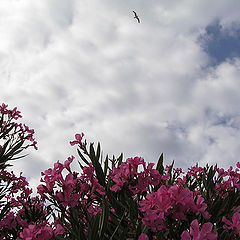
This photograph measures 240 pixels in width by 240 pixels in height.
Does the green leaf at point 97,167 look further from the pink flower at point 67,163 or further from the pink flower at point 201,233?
the pink flower at point 201,233

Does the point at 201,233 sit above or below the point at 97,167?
below

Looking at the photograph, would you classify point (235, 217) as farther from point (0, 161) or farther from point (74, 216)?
point (0, 161)

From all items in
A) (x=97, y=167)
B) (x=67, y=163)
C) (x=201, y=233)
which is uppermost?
(x=97, y=167)

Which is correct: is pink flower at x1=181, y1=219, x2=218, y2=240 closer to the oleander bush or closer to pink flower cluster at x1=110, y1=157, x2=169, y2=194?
the oleander bush

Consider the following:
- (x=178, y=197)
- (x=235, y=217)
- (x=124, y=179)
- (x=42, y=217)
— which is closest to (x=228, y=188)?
(x=235, y=217)

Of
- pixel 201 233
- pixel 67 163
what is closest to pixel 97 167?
pixel 67 163

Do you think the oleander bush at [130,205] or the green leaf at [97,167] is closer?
the oleander bush at [130,205]

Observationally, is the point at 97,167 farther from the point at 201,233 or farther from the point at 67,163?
the point at 201,233

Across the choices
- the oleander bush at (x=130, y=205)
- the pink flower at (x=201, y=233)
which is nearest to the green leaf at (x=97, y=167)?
the oleander bush at (x=130, y=205)

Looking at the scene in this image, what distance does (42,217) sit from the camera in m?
3.51

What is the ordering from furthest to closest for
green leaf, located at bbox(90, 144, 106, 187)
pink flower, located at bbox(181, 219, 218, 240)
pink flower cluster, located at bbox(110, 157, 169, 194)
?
1. green leaf, located at bbox(90, 144, 106, 187)
2. pink flower cluster, located at bbox(110, 157, 169, 194)
3. pink flower, located at bbox(181, 219, 218, 240)

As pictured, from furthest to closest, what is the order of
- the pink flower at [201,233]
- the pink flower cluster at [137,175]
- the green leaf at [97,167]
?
the green leaf at [97,167] → the pink flower cluster at [137,175] → the pink flower at [201,233]

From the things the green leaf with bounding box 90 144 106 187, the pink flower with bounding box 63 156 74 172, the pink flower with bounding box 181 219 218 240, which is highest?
the green leaf with bounding box 90 144 106 187

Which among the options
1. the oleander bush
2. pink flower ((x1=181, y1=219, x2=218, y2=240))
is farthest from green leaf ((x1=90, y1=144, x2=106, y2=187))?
pink flower ((x1=181, y1=219, x2=218, y2=240))
